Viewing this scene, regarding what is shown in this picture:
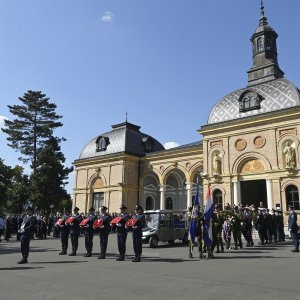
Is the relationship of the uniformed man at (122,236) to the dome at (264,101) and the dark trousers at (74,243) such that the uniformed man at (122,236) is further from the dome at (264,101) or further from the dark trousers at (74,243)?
the dome at (264,101)

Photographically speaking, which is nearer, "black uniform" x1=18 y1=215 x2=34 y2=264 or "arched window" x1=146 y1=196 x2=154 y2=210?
"black uniform" x1=18 y1=215 x2=34 y2=264

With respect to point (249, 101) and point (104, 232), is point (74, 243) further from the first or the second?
point (249, 101)

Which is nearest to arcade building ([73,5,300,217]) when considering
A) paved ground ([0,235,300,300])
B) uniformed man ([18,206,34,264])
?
paved ground ([0,235,300,300])

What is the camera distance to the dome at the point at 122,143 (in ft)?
130

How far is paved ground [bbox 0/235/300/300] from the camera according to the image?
6293 millimetres

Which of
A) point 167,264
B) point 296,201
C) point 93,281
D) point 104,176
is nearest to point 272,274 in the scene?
point 167,264

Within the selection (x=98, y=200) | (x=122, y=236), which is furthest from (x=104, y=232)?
(x=98, y=200)

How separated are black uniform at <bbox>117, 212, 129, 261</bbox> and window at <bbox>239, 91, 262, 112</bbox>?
2008 centimetres

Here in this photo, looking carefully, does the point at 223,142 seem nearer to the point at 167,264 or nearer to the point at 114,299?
the point at 167,264

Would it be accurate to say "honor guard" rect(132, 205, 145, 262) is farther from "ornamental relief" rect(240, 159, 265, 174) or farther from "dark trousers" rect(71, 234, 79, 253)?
"ornamental relief" rect(240, 159, 265, 174)

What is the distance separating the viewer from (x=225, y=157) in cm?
2962

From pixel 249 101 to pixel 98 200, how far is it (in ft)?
69.2

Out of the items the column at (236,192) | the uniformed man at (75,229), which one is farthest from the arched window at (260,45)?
the uniformed man at (75,229)

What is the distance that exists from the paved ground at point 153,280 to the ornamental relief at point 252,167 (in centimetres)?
1749
